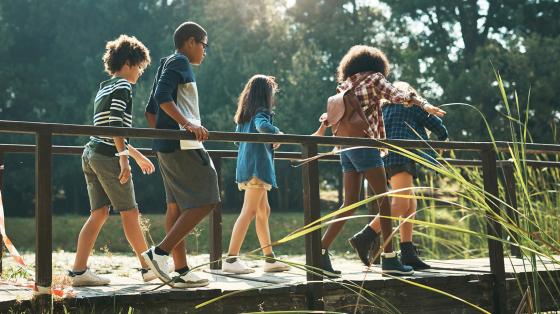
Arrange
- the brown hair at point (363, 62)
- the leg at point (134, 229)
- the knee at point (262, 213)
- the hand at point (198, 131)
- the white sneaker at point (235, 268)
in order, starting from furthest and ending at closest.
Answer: the knee at point (262, 213) < the white sneaker at point (235, 268) < the brown hair at point (363, 62) < the leg at point (134, 229) < the hand at point (198, 131)

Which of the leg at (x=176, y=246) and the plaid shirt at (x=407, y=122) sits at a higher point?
the plaid shirt at (x=407, y=122)

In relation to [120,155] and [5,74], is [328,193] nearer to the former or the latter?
[5,74]

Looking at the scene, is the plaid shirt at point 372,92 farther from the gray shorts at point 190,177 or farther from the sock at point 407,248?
the gray shorts at point 190,177

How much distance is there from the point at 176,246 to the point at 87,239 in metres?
0.56

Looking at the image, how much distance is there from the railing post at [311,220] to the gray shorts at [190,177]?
575 millimetres

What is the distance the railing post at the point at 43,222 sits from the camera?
3688 millimetres

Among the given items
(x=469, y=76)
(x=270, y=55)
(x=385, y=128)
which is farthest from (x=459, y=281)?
(x=270, y=55)

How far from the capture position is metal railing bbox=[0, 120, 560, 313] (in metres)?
3.71

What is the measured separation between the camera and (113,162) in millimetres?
4594

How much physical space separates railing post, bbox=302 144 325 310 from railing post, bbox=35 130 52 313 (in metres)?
1.40

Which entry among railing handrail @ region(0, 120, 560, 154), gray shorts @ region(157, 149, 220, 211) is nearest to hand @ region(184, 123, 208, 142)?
railing handrail @ region(0, 120, 560, 154)

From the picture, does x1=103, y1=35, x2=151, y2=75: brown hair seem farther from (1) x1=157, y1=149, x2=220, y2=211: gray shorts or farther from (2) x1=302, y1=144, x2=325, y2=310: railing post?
(2) x1=302, y1=144, x2=325, y2=310: railing post

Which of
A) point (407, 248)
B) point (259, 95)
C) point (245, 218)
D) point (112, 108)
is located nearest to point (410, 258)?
point (407, 248)

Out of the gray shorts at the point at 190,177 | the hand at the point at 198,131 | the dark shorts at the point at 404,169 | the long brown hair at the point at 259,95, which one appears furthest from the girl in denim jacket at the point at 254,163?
the hand at the point at 198,131
